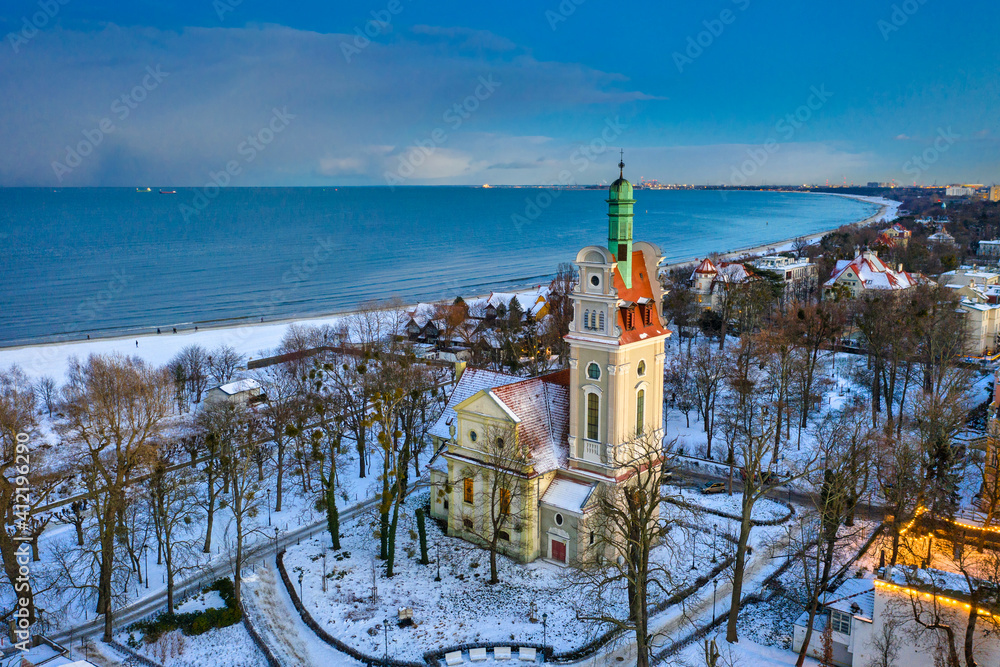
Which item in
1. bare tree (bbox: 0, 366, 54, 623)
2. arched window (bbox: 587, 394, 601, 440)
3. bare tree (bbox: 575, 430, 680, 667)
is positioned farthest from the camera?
arched window (bbox: 587, 394, 601, 440)

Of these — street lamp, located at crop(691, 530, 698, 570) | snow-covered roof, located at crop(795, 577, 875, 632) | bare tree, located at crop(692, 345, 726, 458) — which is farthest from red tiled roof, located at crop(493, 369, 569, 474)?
bare tree, located at crop(692, 345, 726, 458)

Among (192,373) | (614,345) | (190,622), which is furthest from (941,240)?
(190,622)

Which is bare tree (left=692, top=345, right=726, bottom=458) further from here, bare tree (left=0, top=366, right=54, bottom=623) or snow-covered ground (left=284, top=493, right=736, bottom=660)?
bare tree (left=0, top=366, right=54, bottom=623)

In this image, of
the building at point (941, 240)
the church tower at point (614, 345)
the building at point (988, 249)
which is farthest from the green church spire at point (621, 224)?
the building at point (988, 249)

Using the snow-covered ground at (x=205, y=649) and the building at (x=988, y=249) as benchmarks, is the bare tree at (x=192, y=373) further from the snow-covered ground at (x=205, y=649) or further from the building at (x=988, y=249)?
the building at (x=988, y=249)

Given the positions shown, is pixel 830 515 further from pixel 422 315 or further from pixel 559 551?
pixel 422 315

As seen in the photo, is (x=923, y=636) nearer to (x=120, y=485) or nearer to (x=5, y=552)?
(x=120, y=485)
